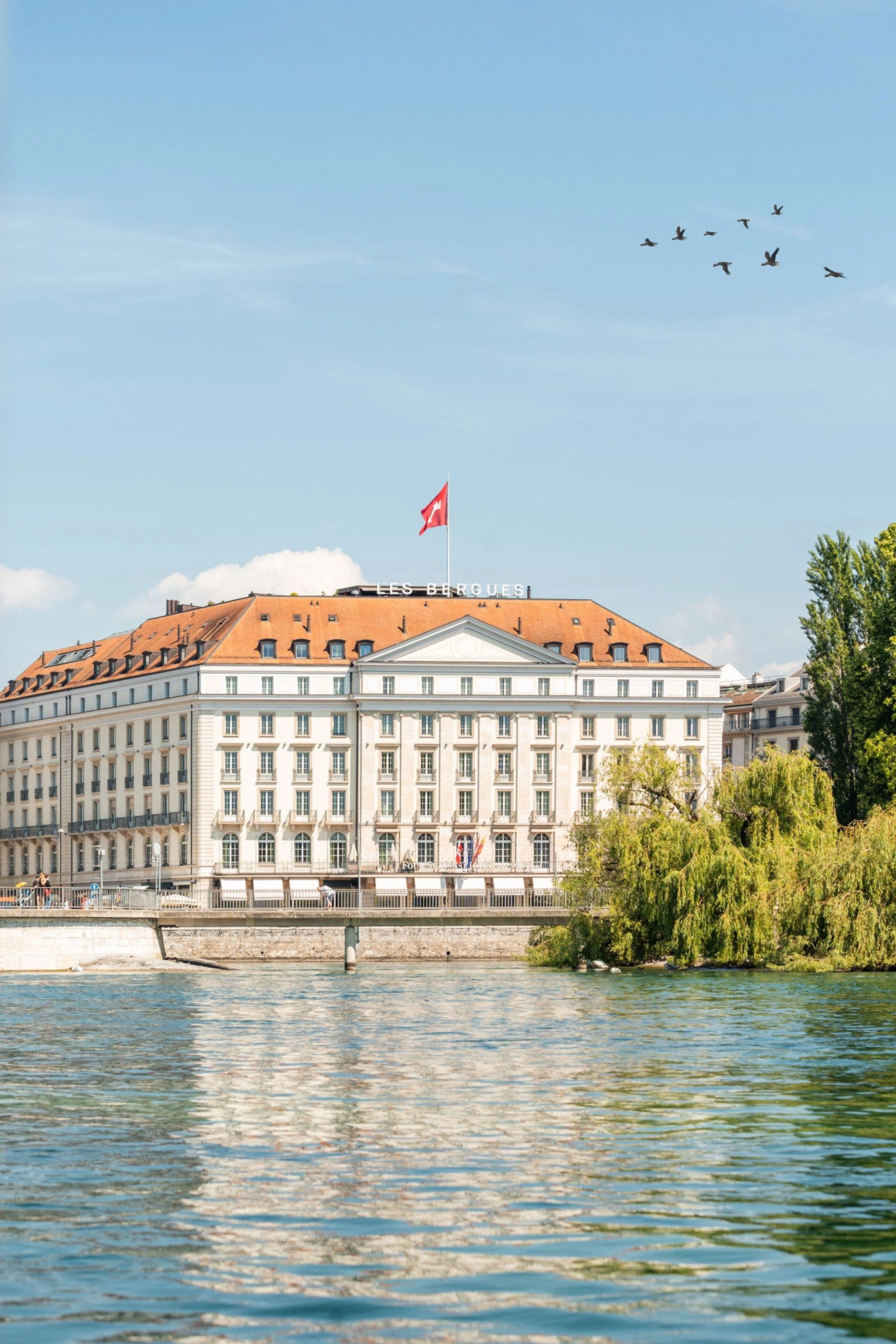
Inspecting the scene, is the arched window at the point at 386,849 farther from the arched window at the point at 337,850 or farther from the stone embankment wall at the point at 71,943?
the stone embankment wall at the point at 71,943

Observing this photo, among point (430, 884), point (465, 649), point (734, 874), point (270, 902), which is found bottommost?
point (270, 902)

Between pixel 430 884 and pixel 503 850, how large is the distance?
7.80 meters

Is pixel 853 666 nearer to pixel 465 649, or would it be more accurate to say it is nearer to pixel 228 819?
pixel 465 649

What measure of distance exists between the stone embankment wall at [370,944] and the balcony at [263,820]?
35.0 metres

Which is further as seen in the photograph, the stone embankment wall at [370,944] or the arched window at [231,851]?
the arched window at [231,851]

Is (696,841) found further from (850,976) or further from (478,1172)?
(478,1172)

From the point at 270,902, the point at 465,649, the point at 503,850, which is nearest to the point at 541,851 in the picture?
the point at 503,850

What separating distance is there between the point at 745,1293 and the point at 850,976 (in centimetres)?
5432

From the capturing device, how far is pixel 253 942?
111 meters

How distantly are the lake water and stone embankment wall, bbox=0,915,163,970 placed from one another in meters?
55.4

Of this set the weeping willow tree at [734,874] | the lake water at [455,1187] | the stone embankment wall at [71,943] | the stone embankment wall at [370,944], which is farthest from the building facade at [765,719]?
the lake water at [455,1187]

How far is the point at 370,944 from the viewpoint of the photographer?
367ft

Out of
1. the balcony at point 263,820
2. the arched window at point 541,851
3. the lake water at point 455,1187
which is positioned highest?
the balcony at point 263,820

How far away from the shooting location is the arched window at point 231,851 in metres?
146
